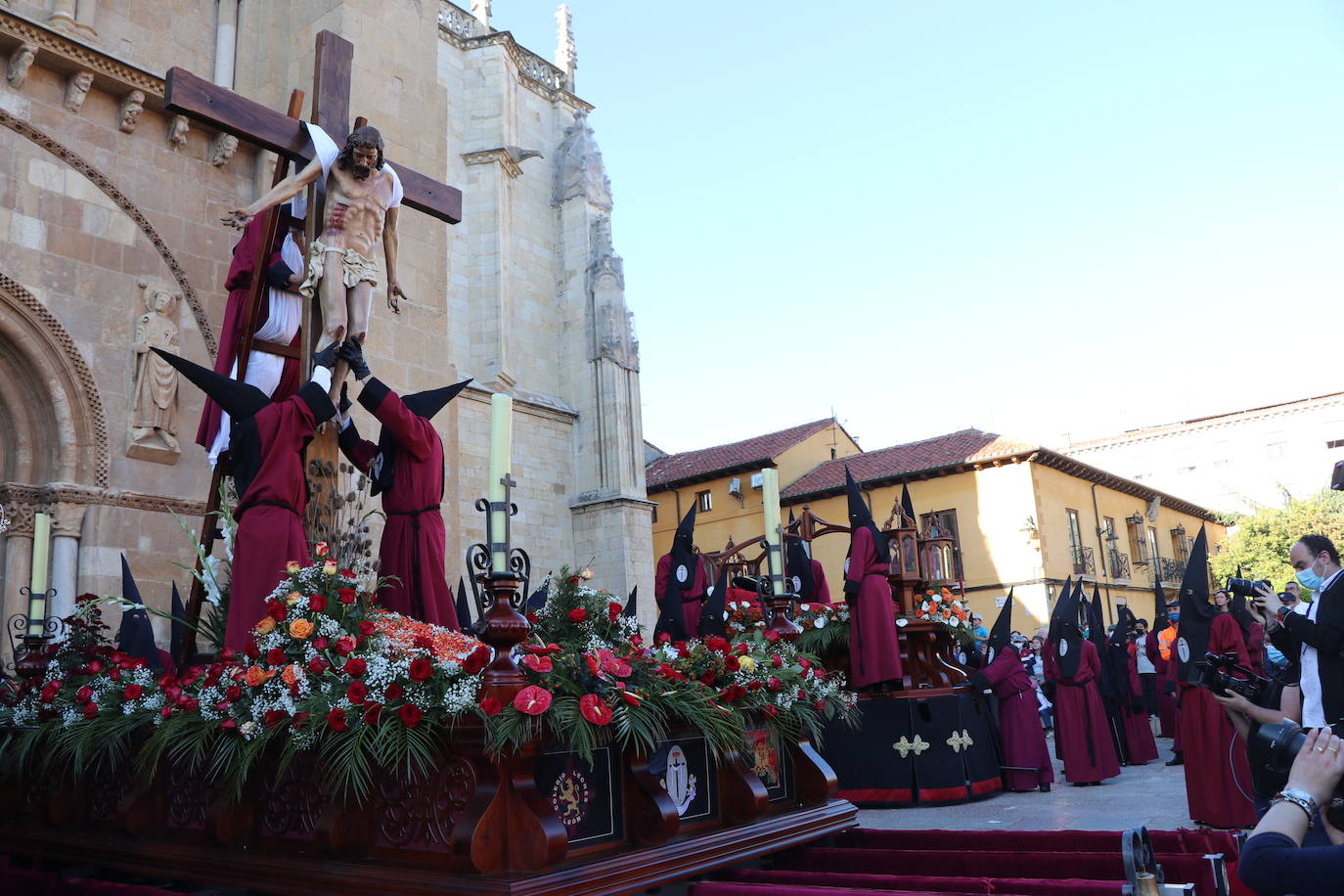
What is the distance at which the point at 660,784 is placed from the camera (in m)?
3.26

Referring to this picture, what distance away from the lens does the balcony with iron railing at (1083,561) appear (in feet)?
98.6

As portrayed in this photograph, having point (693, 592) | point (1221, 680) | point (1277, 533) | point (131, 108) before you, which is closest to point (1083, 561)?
point (1277, 533)

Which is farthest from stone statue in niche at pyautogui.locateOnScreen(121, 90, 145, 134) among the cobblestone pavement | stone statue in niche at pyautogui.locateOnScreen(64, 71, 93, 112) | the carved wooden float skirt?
the cobblestone pavement

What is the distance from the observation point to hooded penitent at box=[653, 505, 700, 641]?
9.01 meters

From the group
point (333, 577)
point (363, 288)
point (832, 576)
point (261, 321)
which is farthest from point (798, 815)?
point (832, 576)

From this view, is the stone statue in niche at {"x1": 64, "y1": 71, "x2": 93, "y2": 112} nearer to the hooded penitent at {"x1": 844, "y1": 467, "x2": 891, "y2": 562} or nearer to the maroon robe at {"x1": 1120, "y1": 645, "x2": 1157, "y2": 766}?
the hooded penitent at {"x1": 844, "y1": 467, "x2": 891, "y2": 562}

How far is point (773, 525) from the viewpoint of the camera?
5.77 meters

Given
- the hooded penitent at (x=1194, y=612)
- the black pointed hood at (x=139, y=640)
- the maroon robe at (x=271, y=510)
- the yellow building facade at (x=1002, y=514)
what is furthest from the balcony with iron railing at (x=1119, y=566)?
the maroon robe at (x=271, y=510)

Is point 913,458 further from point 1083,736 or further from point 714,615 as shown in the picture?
point 714,615

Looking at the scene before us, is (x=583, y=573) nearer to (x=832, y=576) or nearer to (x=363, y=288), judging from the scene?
(x=363, y=288)

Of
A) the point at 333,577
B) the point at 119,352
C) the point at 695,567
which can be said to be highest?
the point at 119,352

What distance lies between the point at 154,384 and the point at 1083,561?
2800cm

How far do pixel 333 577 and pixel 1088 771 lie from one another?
8.74 meters

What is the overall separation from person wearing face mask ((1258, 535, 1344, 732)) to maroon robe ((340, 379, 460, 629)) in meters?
3.94
